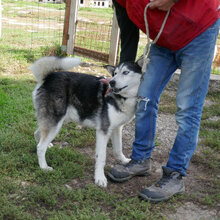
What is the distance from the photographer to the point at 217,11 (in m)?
2.43

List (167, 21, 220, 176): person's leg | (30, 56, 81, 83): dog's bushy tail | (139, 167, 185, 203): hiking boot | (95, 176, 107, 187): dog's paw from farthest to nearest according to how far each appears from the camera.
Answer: (30, 56, 81, 83): dog's bushy tail
(95, 176, 107, 187): dog's paw
(139, 167, 185, 203): hiking boot
(167, 21, 220, 176): person's leg

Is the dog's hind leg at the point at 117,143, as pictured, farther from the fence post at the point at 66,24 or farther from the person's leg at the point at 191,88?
the fence post at the point at 66,24

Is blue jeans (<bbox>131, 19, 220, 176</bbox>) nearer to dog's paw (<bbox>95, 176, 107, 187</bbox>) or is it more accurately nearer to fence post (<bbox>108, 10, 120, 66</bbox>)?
dog's paw (<bbox>95, 176, 107, 187</bbox>)

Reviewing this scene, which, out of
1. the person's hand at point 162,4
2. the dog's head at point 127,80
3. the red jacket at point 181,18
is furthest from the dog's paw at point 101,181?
the person's hand at point 162,4

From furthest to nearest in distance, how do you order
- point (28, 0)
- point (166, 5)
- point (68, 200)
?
point (28, 0) → point (68, 200) → point (166, 5)

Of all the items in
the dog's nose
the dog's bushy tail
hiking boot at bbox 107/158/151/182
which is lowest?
hiking boot at bbox 107/158/151/182

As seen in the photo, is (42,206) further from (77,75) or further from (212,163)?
(212,163)

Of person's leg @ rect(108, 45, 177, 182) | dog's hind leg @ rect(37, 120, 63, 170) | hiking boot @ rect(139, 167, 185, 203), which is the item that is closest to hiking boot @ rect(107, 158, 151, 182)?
person's leg @ rect(108, 45, 177, 182)

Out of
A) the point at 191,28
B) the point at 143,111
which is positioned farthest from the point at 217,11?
the point at 143,111

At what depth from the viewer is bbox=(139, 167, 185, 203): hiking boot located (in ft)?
8.63

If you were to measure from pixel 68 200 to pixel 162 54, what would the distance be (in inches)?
56.1

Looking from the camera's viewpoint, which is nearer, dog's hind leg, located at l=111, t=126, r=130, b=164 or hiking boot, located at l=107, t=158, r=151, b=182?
hiking boot, located at l=107, t=158, r=151, b=182

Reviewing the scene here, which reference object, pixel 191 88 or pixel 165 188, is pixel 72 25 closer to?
pixel 191 88

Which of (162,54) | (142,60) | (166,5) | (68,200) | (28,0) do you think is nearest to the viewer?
(166,5)
